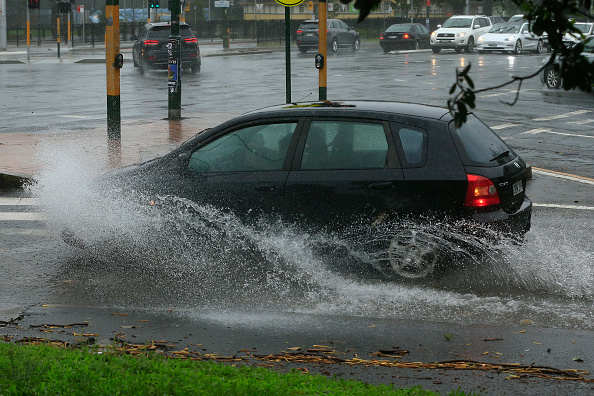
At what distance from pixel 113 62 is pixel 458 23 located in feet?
110

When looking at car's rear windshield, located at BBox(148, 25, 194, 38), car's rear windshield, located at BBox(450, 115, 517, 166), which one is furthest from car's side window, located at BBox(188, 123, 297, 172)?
car's rear windshield, located at BBox(148, 25, 194, 38)

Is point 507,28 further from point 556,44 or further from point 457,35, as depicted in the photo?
point 556,44

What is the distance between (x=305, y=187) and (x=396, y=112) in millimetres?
993

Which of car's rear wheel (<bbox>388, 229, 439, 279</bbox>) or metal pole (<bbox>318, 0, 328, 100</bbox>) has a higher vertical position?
metal pole (<bbox>318, 0, 328, 100</bbox>)

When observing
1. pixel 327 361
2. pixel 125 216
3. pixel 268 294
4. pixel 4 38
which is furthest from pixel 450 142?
pixel 4 38

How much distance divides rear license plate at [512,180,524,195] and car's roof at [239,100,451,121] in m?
Answer: 0.80

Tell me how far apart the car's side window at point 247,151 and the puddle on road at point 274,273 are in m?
0.41

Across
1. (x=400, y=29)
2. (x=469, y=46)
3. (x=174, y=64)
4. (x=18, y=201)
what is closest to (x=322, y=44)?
(x=174, y=64)

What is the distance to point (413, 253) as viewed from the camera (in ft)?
22.0

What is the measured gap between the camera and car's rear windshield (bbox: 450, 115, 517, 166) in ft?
21.8

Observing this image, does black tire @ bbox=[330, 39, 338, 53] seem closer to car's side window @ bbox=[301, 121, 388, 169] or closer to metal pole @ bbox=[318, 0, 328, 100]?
metal pole @ bbox=[318, 0, 328, 100]

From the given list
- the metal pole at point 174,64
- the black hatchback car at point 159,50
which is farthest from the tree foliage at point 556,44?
the black hatchback car at point 159,50

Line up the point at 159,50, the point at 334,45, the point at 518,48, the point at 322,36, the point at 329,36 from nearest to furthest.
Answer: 1. the point at 322,36
2. the point at 159,50
3. the point at 518,48
4. the point at 329,36
5. the point at 334,45

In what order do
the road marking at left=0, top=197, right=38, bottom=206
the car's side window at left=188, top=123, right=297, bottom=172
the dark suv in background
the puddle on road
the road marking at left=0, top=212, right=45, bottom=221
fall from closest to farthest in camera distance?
the puddle on road, the car's side window at left=188, top=123, right=297, bottom=172, the road marking at left=0, top=212, right=45, bottom=221, the road marking at left=0, top=197, right=38, bottom=206, the dark suv in background
